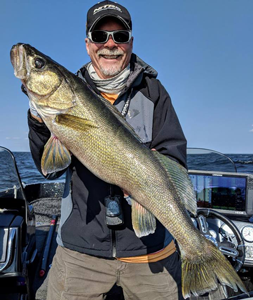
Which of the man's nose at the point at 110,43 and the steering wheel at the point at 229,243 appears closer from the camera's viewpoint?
the man's nose at the point at 110,43

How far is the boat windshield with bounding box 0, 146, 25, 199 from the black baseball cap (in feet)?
7.23

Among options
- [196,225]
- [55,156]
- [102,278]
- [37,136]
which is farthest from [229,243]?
[37,136]

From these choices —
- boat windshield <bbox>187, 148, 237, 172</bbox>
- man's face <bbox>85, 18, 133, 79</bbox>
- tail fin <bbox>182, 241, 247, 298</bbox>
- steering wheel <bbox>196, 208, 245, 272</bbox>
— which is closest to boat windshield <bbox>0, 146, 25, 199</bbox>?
man's face <bbox>85, 18, 133, 79</bbox>

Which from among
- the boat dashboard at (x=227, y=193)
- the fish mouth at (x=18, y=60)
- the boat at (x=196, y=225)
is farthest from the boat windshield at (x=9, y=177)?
the boat dashboard at (x=227, y=193)

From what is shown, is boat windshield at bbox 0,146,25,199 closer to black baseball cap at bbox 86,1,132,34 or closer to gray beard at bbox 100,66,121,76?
gray beard at bbox 100,66,121,76

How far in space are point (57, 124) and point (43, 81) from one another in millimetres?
432

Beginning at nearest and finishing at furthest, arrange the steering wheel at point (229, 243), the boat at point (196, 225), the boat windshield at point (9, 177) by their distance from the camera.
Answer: the boat at point (196, 225) → the steering wheel at point (229, 243) → the boat windshield at point (9, 177)

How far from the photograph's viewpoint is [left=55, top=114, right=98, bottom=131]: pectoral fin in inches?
95.0

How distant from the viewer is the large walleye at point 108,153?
7.88ft

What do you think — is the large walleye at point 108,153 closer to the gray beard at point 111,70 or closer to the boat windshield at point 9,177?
the gray beard at point 111,70

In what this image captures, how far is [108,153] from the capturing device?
2395 mm

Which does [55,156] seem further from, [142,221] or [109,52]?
[109,52]

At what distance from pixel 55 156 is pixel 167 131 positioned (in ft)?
3.78

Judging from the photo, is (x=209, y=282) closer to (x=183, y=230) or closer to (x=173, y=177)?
(x=183, y=230)
